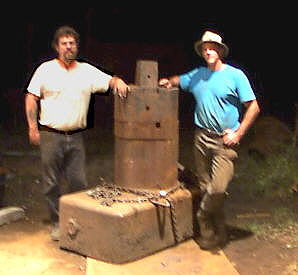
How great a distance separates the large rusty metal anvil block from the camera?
565cm

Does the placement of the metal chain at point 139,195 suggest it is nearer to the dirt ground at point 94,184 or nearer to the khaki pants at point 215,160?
the khaki pants at point 215,160

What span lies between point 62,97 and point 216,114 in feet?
4.96

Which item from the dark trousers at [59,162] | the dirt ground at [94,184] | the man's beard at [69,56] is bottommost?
the dirt ground at [94,184]

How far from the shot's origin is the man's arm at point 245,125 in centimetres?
577

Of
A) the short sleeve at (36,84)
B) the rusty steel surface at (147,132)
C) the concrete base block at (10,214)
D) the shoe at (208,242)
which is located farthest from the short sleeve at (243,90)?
the concrete base block at (10,214)

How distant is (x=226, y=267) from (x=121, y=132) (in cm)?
165

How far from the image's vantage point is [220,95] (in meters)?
5.79

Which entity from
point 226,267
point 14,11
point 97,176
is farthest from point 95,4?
point 226,267

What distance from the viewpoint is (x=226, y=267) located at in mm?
5730

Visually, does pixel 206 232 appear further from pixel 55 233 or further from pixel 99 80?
pixel 99 80

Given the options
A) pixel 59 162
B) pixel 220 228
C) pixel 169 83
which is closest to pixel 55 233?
pixel 59 162

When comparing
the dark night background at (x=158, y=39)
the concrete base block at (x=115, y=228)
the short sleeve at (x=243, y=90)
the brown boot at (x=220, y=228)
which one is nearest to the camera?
the concrete base block at (x=115, y=228)

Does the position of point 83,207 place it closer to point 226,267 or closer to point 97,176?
point 226,267

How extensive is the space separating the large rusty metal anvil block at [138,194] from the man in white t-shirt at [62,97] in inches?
10.8
